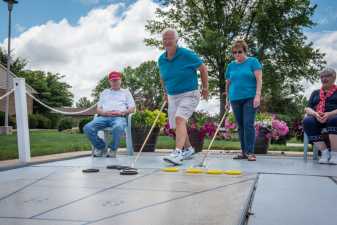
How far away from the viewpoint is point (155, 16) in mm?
23219

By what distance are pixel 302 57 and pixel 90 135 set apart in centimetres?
1699

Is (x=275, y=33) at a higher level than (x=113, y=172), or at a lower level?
higher

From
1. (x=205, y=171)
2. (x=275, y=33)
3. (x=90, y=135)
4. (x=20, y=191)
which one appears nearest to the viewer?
(x=20, y=191)

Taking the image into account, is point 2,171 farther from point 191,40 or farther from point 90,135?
point 191,40

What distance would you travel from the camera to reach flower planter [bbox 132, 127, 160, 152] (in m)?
6.94

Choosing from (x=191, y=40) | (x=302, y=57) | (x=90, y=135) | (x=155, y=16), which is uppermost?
(x=155, y=16)

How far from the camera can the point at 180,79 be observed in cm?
482

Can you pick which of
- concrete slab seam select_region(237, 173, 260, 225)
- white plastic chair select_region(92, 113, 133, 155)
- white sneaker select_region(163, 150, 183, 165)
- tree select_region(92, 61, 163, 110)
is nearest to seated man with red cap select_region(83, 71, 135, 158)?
white plastic chair select_region(92, 113, 133, 155)

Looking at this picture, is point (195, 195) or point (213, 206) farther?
point (195, 195)

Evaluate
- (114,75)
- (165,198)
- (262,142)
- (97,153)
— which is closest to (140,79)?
(262,142)

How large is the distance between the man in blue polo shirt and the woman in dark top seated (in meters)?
1.48

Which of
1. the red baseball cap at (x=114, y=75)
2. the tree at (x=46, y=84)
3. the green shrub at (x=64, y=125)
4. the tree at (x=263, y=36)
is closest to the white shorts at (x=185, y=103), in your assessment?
the red baseball cap at (x=114, y=75)

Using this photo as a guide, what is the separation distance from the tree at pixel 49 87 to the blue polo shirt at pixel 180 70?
39366mm

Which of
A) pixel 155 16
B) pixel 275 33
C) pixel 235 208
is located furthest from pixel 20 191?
pixel 155 16
